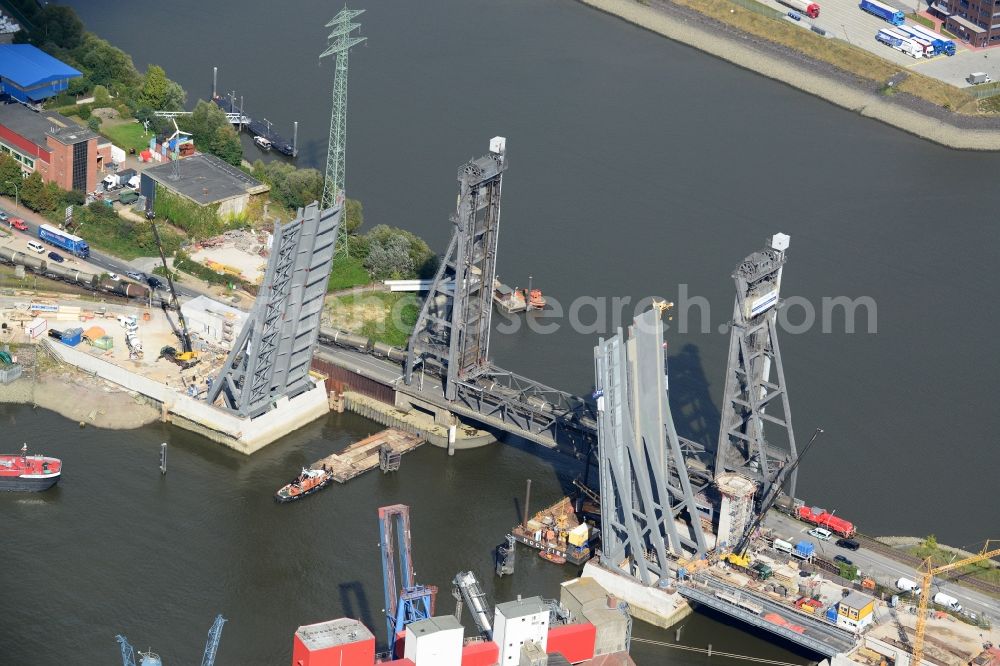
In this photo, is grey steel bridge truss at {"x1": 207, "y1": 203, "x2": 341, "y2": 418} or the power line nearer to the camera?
the power line

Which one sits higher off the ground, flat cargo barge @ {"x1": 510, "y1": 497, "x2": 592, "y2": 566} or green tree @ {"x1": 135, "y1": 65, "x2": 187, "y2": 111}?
green tree @ {"x1": 135, "y1": 65, "x2": 187, "y2": 111}

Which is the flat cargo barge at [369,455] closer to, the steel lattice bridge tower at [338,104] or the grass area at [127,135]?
the steel lattice bridge tower at [338,104]

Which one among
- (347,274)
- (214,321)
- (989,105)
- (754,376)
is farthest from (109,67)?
(989,105)

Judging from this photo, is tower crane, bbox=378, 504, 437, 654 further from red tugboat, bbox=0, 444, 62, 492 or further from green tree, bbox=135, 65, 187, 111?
green tree, bbox=135, 65, 187, 111

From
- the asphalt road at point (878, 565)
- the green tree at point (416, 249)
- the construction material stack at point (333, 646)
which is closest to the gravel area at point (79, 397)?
the green tree at point (416, 249)

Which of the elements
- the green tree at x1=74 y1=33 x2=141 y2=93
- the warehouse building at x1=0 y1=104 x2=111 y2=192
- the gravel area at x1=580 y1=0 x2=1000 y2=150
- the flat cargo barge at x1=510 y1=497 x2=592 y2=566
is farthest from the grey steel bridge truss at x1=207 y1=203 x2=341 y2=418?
the gravel area at x1=580 y1=0 x2=1000 y2=150

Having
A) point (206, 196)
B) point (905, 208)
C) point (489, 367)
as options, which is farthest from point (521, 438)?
point (905, 208)
